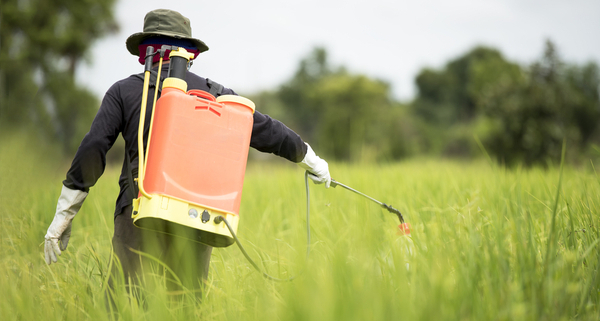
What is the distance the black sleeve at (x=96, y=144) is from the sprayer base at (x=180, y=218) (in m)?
0.42

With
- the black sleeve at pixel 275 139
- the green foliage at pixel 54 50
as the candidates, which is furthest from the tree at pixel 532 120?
the green foliage at pixel 54 50

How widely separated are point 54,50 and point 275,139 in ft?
48.6

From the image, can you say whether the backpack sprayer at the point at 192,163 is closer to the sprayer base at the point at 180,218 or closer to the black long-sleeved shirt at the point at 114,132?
the sprayer base at the point at 180,218

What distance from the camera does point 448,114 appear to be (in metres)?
44.4

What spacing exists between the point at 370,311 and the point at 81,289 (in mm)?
1379

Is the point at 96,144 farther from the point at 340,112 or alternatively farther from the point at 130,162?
the point at 340,112

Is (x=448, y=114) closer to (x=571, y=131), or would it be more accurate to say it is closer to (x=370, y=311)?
(x=571, y=131)

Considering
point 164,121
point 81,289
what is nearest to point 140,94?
point 164,121

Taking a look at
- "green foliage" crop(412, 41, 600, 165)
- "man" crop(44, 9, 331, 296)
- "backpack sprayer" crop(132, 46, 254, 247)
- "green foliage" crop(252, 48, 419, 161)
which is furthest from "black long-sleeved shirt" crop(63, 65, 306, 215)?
"green foliage" crop(252, 48, 419, 161)

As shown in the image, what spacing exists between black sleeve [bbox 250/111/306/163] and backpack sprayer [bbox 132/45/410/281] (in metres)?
0.34

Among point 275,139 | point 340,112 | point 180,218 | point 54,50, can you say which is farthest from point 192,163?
point 340,112

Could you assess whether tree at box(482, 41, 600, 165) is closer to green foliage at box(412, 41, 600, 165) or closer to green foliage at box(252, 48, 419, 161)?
green foliage at box(412, 41, 600, 165)

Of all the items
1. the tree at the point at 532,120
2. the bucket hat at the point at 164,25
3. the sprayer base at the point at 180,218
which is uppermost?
the tree at the point at 532,120

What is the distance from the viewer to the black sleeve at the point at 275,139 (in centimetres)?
202
